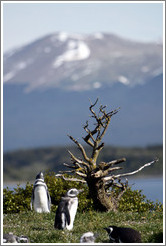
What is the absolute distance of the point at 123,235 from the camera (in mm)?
10109

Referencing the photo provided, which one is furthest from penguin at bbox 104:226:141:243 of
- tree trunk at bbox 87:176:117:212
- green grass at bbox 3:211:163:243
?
tree trunk at bbox 87:176:117:212

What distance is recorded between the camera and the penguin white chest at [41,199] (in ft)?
45.9

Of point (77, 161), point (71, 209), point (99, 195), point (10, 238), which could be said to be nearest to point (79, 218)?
point (99, 195)

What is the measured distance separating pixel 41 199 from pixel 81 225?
2.48 metres

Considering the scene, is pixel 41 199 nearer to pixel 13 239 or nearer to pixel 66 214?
pixel 66 214

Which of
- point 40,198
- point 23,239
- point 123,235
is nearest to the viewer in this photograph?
point 123,235

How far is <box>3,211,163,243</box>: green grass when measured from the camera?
1061 cm

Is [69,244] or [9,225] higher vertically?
[9,225]

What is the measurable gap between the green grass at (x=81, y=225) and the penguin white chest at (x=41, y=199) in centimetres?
29

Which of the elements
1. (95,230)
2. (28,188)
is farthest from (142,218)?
(28,188)

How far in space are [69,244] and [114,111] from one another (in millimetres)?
5066

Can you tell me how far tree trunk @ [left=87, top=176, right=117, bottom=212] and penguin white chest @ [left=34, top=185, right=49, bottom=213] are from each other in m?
1.31

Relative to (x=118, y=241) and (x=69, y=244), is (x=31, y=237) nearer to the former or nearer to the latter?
(x=69, y=244)

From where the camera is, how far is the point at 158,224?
464 inches
